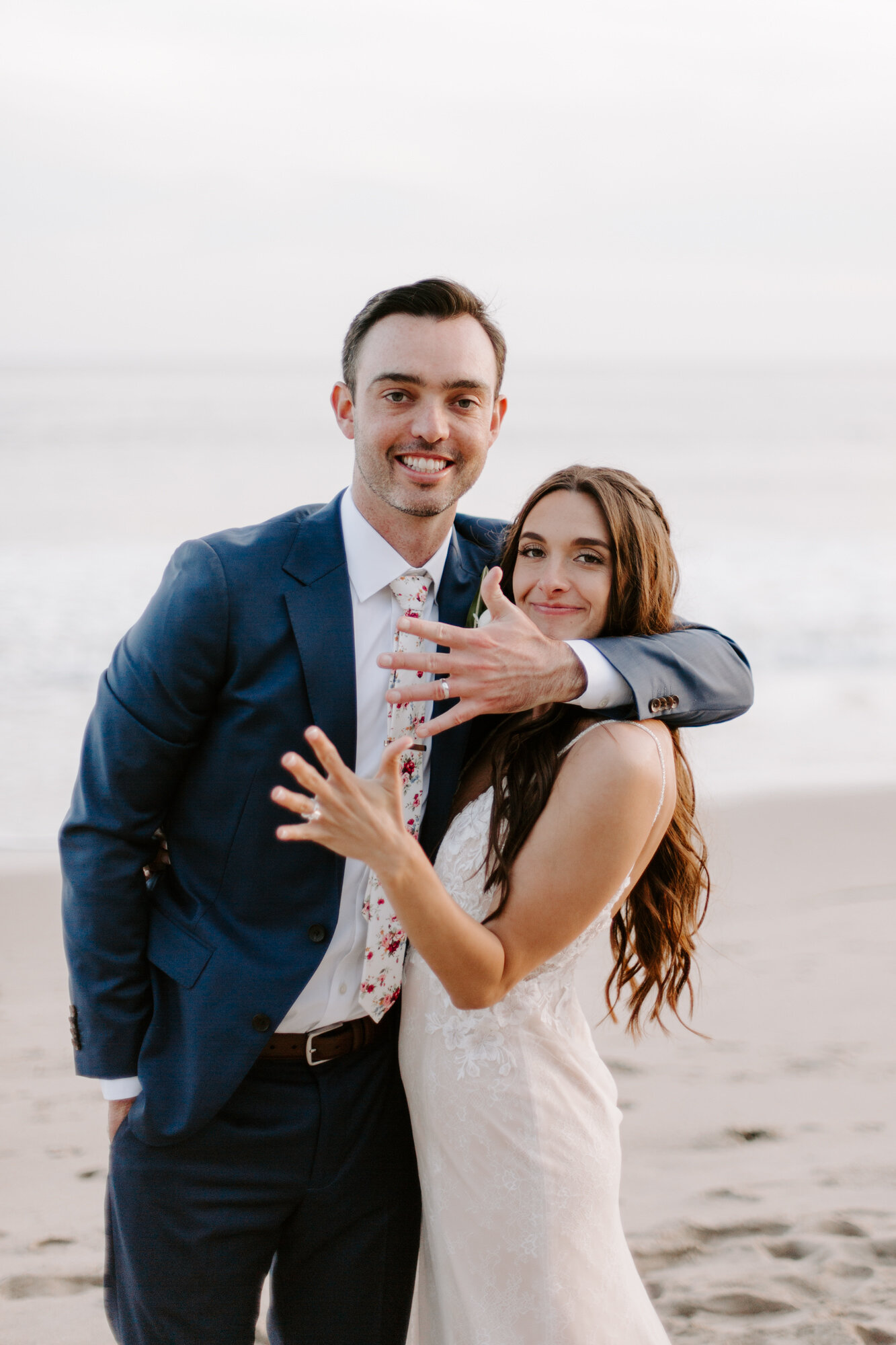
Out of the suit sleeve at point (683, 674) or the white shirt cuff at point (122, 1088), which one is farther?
the white shirt cuff at point (122, 1088)

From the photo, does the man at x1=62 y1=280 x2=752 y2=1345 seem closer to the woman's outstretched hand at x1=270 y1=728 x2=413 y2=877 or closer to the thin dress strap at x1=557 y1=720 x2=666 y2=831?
the thin dress strap at x1=557 y1=720 x2=666 y2=831

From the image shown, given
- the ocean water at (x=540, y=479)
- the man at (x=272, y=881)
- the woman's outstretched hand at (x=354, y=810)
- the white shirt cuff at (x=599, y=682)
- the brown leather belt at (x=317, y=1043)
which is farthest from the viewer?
the ocean water at (x=540, y=479)

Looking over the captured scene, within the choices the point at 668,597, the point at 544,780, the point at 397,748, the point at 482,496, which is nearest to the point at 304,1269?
the point at 544,780

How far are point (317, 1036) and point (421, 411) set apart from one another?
1299mm

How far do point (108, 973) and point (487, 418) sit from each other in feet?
4.63

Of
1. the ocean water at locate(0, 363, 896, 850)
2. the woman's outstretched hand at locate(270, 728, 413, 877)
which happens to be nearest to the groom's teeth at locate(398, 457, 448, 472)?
the woman's outstretched hand at locate(270, 728, 413, 877)

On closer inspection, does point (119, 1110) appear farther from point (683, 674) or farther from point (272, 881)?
point (683, 674)

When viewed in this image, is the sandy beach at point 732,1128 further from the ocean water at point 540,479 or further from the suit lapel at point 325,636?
the suit lapel at point 325,636

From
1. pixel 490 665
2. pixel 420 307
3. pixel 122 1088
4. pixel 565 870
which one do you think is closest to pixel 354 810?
pixel 490 665

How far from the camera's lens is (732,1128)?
4555mm

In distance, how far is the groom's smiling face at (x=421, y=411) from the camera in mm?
2521

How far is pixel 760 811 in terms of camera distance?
25.1 ft

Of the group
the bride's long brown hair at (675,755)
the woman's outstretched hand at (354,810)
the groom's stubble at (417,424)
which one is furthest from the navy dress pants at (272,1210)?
the groom's stubble at (417,424)

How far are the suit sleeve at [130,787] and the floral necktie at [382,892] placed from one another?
1.19 feet
